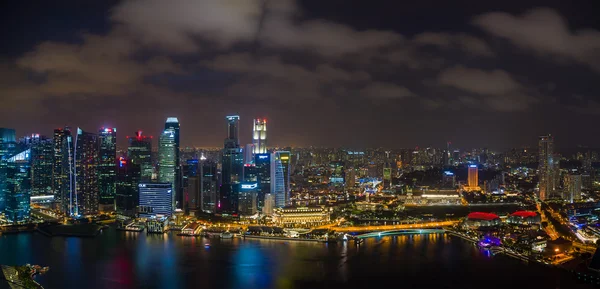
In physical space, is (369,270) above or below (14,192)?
below

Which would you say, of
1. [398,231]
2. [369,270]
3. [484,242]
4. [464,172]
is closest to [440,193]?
[464,172]

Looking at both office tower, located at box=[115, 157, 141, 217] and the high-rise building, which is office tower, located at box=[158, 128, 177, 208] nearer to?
office tower, located at box=[115, 157, 141, 217]

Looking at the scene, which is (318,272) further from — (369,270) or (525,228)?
(525,228)

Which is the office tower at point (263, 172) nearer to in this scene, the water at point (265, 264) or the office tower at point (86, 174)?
the water at point (265, 264)

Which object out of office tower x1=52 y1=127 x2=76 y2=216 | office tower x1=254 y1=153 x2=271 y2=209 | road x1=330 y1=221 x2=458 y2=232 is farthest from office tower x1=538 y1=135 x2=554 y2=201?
office tower x1=52 y1=127 x2=76 y2=216

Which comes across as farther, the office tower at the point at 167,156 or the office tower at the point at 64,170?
the office tower at the point at 167,156

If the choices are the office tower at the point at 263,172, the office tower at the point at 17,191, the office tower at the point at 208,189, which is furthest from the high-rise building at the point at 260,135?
the office tower at the point at 17,191

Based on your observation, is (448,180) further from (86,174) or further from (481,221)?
(86,174)
